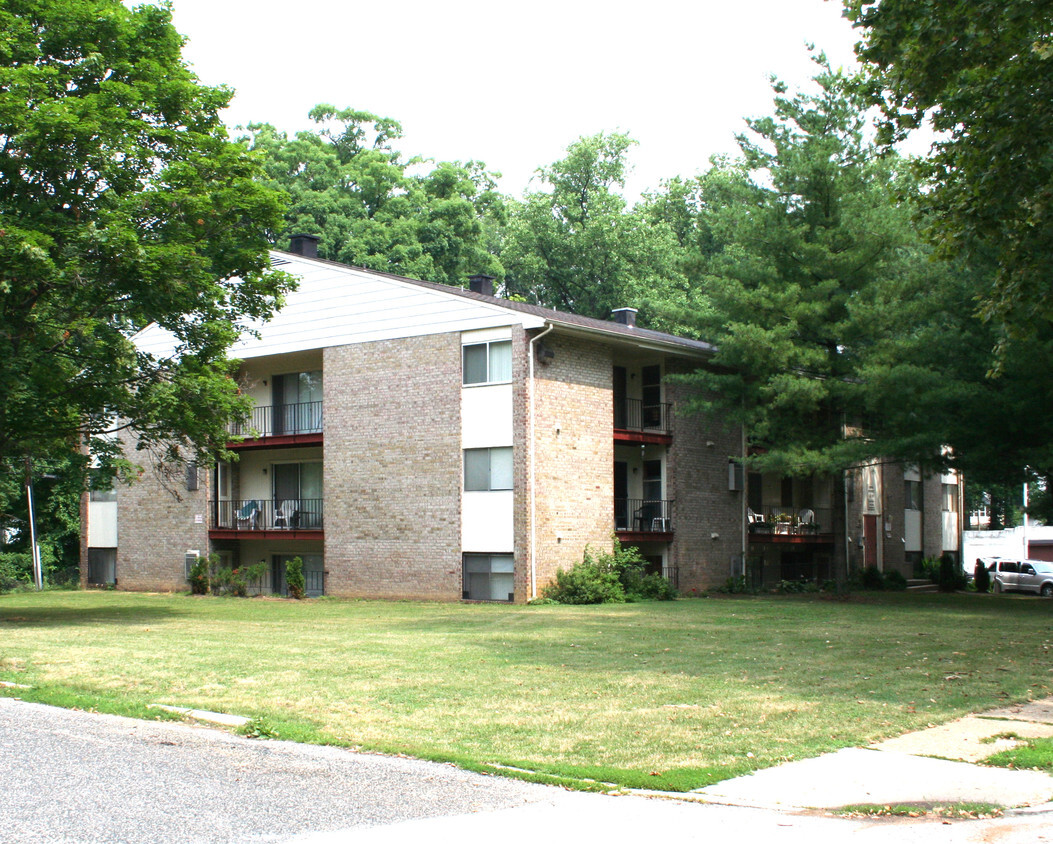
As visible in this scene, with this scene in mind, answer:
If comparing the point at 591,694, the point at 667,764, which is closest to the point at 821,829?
the point at 667,764

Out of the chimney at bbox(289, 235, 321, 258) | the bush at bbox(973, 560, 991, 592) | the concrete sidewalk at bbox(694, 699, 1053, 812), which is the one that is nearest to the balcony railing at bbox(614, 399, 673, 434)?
the chimney at bbox(289, 235, 321, 258)

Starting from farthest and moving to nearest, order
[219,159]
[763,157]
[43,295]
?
[763,157], [219,159], [43,295]

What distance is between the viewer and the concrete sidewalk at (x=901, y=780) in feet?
23.1

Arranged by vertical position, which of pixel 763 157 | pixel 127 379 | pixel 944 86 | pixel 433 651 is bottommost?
pixel 433 651

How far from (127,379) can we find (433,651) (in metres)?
10.1

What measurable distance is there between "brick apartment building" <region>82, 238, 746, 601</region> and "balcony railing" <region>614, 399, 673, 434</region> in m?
0.06

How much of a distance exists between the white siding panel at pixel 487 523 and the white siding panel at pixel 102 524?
15.1m

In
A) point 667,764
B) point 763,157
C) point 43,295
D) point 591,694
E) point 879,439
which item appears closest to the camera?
point 667,764

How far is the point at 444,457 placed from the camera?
27828 millimetres

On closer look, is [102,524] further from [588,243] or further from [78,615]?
[588,243]

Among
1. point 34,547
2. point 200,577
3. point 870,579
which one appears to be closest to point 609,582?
point 200,577

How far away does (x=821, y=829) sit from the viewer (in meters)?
6.46

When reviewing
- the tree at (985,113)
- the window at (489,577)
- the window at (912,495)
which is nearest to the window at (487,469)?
the window at (489,577)

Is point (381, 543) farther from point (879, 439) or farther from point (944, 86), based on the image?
point (944, 86)
